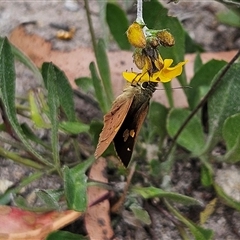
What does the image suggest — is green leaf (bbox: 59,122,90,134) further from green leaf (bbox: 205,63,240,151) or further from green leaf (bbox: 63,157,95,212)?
green leaf (bbox: 205,63,240,151)

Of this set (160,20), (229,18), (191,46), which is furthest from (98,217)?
(229,18)

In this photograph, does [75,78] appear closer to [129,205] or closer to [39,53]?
[39,53]

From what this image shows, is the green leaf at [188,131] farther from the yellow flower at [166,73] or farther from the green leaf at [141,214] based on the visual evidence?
the yellow flower at [166,73]

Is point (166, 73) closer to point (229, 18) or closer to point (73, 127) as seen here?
point (73, 127)

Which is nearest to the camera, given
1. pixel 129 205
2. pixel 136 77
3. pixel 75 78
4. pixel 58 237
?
pixel 136 77

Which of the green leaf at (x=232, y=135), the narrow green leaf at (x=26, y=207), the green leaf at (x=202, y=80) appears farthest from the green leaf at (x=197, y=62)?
the narrow green leaf at (x=26, y=207)

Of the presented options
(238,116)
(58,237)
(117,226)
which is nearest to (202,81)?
(238,116)
